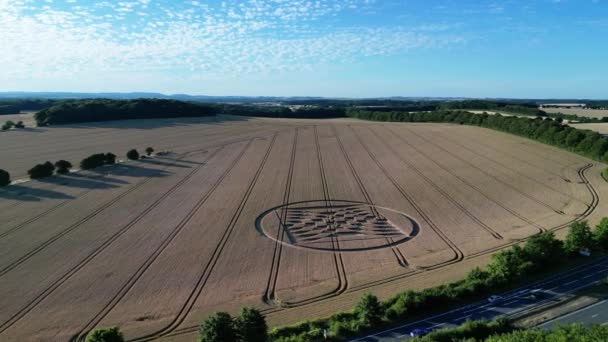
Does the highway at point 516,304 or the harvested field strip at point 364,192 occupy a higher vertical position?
the harvested field strip at point 364,192

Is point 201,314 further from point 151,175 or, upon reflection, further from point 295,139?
point 295,139

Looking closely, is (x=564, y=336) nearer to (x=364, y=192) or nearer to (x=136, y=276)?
(x=136, y=276)

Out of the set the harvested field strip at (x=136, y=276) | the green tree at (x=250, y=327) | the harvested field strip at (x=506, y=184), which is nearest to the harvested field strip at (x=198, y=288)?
the harvested field strip at (x=136, y=276)

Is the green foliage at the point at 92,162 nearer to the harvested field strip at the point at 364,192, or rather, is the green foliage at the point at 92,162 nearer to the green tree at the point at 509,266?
→ the harvested field strip at the point at 364,192

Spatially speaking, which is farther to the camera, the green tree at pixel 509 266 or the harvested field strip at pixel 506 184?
the harvested field strip at pixel 506 184

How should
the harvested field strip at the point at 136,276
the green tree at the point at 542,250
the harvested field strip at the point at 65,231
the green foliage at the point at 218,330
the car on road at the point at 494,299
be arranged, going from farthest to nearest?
the harvested field strip at the point at 65,231 < the green tree at the point at 542,250 < the car on road at the point at 494,299 < the harvested field strip at the point at 136,276 < the green foliage at the point at 218,330

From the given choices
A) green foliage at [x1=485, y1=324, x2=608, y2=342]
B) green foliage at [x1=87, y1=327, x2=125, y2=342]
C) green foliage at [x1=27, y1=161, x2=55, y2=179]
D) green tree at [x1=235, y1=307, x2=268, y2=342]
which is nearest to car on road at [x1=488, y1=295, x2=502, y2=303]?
green foliage at [x1=485, y1=324, x2=608, y2=342]

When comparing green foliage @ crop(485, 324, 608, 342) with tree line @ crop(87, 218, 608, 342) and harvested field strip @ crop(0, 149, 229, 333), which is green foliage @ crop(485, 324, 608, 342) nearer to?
tree line @ crop(87, 218, 608, 342)
